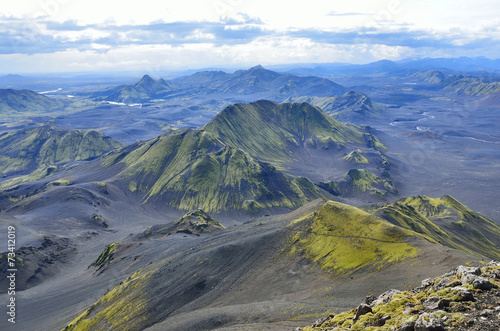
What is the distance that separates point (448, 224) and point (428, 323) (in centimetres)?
13646

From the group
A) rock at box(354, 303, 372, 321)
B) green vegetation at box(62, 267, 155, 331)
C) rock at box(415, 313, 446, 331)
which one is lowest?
green vegetation at box(62, 267, 155, 331)

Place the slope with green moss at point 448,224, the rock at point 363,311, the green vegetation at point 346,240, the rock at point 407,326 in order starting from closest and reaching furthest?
the rock at point 407,326 → the rock at point 363,311 → the green vegetation at point 346,240 → the slope with green moss at point 448,224

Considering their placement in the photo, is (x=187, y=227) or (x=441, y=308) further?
(x=187, y=227)

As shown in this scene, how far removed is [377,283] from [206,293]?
4221 cm

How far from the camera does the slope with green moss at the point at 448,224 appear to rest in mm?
116938

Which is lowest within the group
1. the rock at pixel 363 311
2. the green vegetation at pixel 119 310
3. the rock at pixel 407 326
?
the green vegetation at pixel 119 310

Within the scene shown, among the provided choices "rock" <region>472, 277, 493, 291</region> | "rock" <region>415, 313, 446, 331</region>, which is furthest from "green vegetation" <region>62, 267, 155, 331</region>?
"rock" <region>472, 277, 493, 291</region>

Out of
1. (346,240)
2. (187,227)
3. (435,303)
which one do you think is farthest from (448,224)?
(435,303)

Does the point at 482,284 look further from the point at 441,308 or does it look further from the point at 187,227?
the point at 187,227

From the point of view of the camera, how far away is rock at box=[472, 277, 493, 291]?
33.7 meters

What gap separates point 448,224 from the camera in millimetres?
146000

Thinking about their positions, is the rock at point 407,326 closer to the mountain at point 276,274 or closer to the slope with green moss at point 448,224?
the mountain at point 276,274

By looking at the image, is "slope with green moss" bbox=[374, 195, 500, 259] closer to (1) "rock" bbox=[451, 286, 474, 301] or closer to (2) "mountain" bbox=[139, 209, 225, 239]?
(2) "mountain" bbox=[139, 209, 225, 239]

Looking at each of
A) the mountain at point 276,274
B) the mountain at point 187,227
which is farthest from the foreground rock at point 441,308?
the mountain at point 187,227
